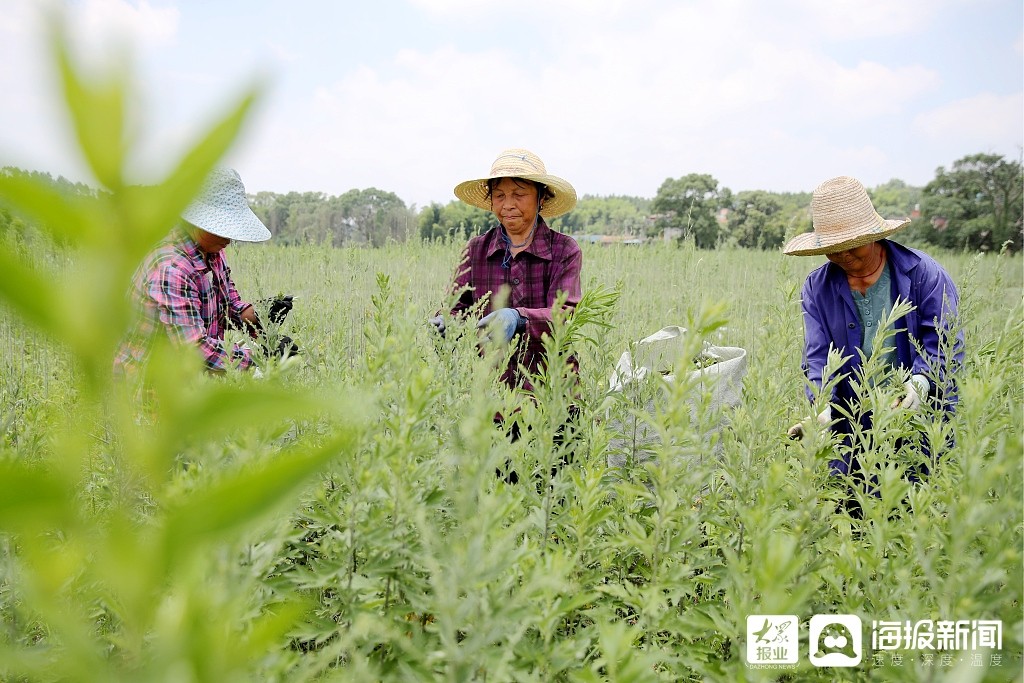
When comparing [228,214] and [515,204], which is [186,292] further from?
[515,204]

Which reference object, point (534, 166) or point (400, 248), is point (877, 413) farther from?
point (400, 248)

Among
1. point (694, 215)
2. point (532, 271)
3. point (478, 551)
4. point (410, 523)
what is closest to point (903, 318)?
point (532, 271)

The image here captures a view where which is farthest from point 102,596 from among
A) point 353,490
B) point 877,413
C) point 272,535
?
point 877,413

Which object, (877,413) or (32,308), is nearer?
(32,308)

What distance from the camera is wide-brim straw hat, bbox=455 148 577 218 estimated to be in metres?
3.01

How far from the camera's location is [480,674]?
889 mm

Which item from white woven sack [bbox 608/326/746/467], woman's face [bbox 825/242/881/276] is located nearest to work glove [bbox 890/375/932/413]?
white woven sack [bbox 608/326/746/467]

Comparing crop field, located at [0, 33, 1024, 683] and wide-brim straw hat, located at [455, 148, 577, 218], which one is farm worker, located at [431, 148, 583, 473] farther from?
crop field, located at [0, 33, 1024, 683]

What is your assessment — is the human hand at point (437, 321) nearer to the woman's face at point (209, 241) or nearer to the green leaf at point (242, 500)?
the woman's face at point (209, 241)

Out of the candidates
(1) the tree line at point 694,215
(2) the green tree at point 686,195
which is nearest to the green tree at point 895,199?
(1) the tree line at point 694,215

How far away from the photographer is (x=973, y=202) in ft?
80.0

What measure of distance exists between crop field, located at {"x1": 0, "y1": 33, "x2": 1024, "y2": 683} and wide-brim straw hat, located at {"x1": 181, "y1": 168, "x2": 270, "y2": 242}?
711mm

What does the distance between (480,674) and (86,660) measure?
0.65m

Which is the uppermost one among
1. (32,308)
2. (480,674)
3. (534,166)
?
(534,166)
